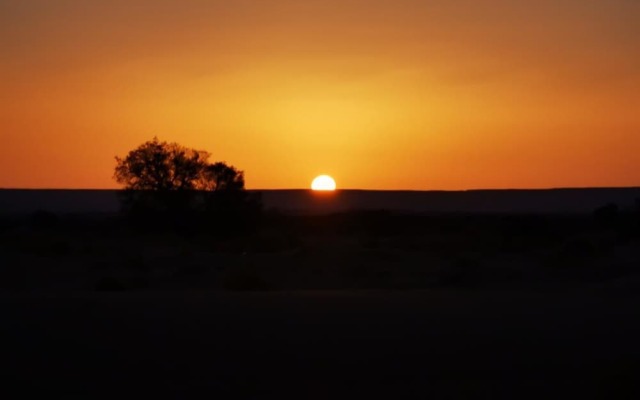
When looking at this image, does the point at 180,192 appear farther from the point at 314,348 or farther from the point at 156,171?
the point at 314,348

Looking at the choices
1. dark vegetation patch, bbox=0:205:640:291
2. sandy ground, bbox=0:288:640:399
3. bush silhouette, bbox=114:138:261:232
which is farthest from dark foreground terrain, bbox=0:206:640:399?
bush silhouette, bbox=114:138:261:232

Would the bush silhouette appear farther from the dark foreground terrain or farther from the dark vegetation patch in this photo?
the dark foreground terrain

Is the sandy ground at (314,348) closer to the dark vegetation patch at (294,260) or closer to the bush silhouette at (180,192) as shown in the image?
the dark vegetation patch at (294,260)

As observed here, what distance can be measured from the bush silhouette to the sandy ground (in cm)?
4113

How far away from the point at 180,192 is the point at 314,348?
49.3 meters

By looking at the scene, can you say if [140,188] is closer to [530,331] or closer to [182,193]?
[182,193]

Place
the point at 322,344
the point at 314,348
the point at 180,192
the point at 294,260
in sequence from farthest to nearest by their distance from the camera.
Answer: the point at 180,192, the point at 294,260, the point at 322,344, the point at 314,348

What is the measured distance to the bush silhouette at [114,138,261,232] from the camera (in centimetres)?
6494

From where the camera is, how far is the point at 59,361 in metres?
16.4

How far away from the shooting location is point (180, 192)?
6600 cm

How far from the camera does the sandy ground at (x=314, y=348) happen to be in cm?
1519

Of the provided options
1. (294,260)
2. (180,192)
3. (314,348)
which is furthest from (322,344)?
(180,192)

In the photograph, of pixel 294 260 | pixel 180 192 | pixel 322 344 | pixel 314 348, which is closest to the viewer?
pixel 314 348

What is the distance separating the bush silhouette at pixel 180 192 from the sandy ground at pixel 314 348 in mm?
41131
